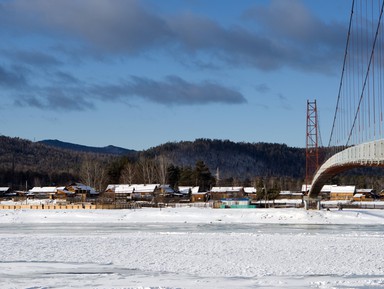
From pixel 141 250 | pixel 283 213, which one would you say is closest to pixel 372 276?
pixel 141 250

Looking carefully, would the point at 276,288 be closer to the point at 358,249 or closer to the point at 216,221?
the point at 358,249

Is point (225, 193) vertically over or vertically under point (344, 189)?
under

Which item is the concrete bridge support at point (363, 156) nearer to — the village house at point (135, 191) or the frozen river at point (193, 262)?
the frozen river at point (193, 262)

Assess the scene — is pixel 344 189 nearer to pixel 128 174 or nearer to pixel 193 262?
pixel 128 174

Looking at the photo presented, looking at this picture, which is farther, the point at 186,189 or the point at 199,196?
the point at 186,189

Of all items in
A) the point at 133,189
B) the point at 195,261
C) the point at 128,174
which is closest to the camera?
the point at 195,261

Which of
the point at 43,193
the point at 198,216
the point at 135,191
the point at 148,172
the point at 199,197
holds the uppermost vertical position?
the point at 148,172

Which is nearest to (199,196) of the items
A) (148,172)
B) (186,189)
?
(186,189)

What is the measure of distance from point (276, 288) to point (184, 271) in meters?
5.24

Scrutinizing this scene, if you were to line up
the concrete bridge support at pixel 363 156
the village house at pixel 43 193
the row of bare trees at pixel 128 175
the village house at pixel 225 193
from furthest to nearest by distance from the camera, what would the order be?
the row of bare trees at pixel 128 175, the village house at pixel 43 193, the village house at pixel 225 193, the concrete bridge support at pixel 363 156

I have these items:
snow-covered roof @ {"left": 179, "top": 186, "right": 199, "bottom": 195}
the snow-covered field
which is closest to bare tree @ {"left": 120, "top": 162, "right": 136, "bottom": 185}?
snow-covered roof @ {"left": 179, "top": 186, "right": 199, "bottom": 195}

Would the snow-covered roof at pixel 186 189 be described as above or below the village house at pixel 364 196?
above

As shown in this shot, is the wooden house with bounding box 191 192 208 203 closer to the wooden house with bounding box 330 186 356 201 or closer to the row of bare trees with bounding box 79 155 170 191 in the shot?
the row of bare trees with bounding box 79 155 170 191

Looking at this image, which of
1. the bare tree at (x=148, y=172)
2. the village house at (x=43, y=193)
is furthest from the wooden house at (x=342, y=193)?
the village house at (x=43, y=193)
